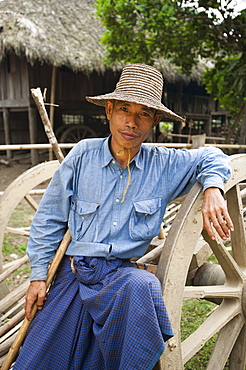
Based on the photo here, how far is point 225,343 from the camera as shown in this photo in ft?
5.64

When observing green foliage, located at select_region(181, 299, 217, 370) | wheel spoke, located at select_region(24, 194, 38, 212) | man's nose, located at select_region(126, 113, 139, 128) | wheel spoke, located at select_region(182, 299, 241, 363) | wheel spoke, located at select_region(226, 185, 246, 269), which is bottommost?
green foliage, located at select_region(181, 299, 217, 370)

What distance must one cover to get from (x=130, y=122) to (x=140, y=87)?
0.17 metres

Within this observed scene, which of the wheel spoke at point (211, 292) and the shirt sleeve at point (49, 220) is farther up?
the shirt sleeve at point (49, 220)

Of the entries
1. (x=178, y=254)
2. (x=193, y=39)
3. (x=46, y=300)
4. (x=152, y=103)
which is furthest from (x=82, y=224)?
(x=193, y=39)

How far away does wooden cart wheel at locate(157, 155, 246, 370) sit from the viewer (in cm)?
130

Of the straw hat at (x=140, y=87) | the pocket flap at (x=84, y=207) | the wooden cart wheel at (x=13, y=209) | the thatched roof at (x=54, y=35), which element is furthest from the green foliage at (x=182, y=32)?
the pocket flap at (x=84, y=207)

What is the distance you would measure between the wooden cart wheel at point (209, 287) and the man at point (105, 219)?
80mm

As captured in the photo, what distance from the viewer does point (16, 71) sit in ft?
34.1

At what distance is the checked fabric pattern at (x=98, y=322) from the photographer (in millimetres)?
1232

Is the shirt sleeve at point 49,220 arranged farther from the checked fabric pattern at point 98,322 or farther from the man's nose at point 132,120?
the man's nose at point 132,120

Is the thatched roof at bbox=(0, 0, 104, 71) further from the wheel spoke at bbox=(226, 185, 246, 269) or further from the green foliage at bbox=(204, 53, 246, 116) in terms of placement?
the wheel spoke at bbox=(226, 185, 246, 269)

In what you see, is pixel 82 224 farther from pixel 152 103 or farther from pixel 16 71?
pixel 16 71

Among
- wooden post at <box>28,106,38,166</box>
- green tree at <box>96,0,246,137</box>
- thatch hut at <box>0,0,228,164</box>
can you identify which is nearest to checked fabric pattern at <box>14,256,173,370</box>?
green tree at <box>96,0,246,137</box>

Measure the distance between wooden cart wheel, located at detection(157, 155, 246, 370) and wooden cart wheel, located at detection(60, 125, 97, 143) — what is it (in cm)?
975
